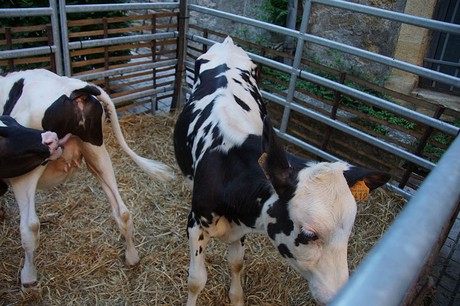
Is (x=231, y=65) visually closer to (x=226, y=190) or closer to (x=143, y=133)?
(x=226, y=190)

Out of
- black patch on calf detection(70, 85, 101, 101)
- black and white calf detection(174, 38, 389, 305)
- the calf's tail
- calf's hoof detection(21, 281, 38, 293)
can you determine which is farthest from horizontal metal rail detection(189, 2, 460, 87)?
calf's hoof detection(21, 281, 38, 293)

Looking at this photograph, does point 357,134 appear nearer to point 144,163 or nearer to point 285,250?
point 144,163

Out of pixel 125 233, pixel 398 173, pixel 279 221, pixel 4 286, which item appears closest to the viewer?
pixel 279 221

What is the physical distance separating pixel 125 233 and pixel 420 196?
2.70 m

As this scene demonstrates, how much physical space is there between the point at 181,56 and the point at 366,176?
4003 mm

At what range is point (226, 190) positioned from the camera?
2.32 metres

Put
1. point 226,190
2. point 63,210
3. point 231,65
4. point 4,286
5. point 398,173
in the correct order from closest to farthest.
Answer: point 226,190, point 4,286, point 231,65, point 63,210, point 398,173

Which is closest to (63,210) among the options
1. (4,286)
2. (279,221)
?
(4,286)

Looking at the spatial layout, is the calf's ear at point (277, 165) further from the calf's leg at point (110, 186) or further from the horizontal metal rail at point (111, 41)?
the horizontal metal rail at point (111, 41)

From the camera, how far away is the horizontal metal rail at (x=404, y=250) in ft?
2.10

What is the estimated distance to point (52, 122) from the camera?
269cm

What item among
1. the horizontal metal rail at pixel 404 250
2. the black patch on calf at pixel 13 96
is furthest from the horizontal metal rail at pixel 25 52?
the horizontal metal rail at pixel 404 250

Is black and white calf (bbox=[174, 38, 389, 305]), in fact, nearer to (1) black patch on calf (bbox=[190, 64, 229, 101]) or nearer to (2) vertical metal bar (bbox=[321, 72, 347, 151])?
(1) black patch on calf (bbox=[190, 64, 229, 101])

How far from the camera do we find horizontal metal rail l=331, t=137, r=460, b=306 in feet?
2.10
